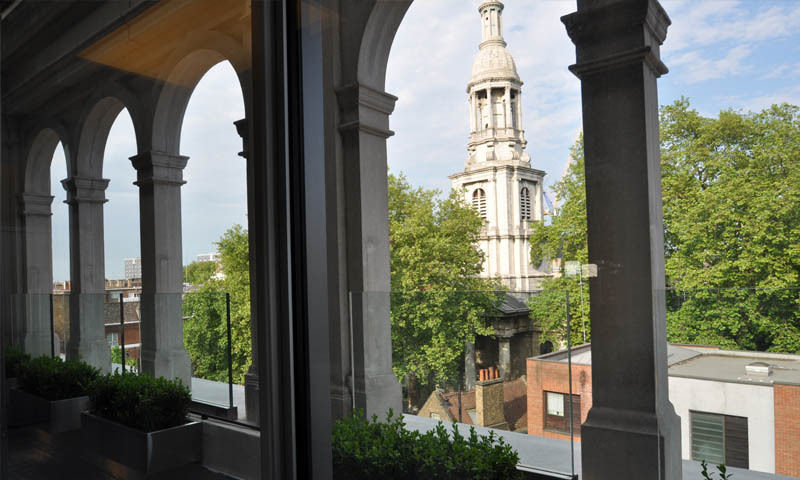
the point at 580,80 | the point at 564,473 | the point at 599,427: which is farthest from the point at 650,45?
the point at 564,473

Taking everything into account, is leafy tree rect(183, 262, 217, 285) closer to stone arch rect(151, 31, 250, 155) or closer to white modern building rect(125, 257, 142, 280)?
white modern building rect(125, 257, 142, 280)

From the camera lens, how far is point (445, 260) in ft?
6.40

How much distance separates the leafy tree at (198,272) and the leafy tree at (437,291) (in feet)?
2.48

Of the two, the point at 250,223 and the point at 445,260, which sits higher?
the point at 250,223

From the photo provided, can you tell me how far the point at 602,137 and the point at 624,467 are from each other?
2.85 ft

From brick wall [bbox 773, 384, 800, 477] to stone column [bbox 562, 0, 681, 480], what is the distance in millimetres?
207

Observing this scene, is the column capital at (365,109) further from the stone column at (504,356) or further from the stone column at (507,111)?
the stone column at (504,356)

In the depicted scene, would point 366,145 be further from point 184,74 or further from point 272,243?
point 272,243

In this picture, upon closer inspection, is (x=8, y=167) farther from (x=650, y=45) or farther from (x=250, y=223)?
(x=650, y=45)

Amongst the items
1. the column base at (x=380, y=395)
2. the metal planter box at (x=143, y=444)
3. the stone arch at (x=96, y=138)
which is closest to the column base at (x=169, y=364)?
the metal planter box at (x=143, y=444)

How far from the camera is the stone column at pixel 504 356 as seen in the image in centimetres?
145

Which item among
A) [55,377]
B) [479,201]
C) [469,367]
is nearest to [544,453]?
[469,367]

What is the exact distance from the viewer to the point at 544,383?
A: 1385 mm

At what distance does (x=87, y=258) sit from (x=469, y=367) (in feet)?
3.66
